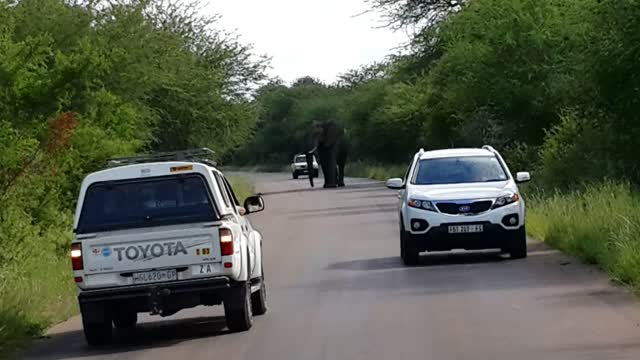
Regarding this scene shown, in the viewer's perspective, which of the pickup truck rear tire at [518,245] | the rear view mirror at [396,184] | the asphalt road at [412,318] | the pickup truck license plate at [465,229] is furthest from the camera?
the rear view mirror at [396,184]

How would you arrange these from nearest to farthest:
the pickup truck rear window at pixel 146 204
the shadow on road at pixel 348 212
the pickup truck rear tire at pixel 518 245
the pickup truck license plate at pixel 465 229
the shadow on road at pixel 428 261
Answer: the pickup truck rear window at pixel 146 204 → the pickup truck license plate at pixel 465 229 → the pickup truck rear tire at pixel 518 245 → the shadow on road at pixel 428 261 → the shadow on road at pixel 348 212

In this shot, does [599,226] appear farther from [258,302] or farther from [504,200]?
[258,302]

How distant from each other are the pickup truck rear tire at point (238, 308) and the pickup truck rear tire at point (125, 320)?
5.77ft

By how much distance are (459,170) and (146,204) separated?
877 centimetres

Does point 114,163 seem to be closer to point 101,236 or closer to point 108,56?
point 101,236

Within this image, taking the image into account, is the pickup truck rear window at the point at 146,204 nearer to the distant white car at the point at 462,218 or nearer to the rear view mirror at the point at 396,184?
the distant white car at the point at 462,218

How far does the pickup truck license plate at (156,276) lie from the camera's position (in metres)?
14.8

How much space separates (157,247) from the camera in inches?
582

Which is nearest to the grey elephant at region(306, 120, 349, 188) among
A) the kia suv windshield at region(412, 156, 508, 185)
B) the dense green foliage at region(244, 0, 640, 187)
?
the dense green foliage at region(244, 0, 640, 187)

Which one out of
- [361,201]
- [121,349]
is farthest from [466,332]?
[361,201]

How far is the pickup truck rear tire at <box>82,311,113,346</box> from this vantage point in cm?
1517

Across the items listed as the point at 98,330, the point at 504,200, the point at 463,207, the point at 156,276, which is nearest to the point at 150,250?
the point at 156,276

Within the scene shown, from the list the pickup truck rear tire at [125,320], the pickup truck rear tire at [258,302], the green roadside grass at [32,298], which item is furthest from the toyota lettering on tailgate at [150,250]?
the pickup truck rear tire at [258,302]

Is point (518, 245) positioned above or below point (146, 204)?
below
